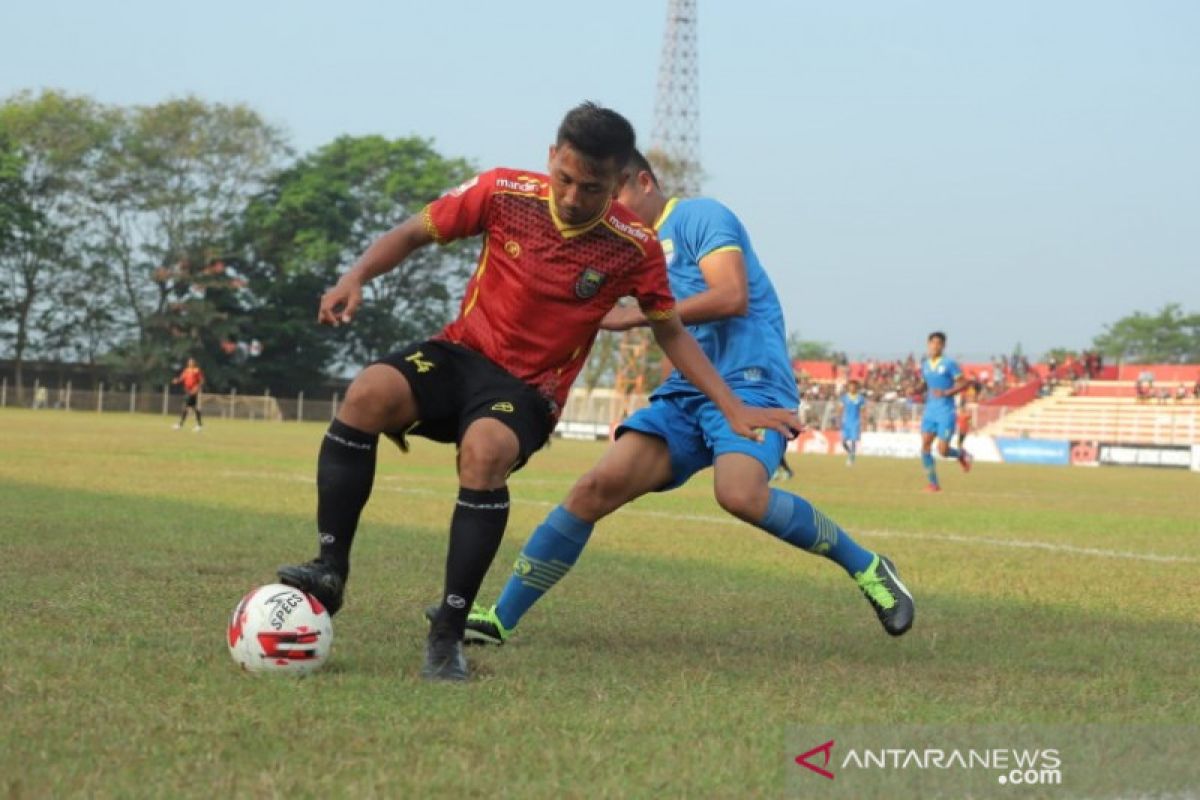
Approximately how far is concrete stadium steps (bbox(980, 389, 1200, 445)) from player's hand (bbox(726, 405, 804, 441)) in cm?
4956

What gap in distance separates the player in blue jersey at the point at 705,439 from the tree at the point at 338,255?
70.2m

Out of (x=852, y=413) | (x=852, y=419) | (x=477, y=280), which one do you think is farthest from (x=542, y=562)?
(x=852, y=413)

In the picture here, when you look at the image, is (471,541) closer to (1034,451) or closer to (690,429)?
(690,429)

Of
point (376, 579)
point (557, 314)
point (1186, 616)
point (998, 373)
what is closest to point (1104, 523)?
point (1186, 616)

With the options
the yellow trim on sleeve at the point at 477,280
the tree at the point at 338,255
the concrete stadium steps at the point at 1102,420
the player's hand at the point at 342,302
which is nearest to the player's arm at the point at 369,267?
the player's hand at the point at 342,302

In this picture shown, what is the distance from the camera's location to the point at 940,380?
2539 centimetres

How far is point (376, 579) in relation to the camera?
8.25m

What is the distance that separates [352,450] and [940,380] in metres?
20.7

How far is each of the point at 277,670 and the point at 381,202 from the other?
76.4m

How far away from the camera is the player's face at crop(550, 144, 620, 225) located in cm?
537

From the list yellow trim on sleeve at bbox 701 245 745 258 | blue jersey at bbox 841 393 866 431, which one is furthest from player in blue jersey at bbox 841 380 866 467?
yellow trim on sleeve at bbox 701 245 745 258

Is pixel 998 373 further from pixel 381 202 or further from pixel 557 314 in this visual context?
pixel 557 314

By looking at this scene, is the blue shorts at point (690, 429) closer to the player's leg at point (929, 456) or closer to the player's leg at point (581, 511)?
the player's leg at point (581, 511)

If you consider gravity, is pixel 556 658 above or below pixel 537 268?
below
